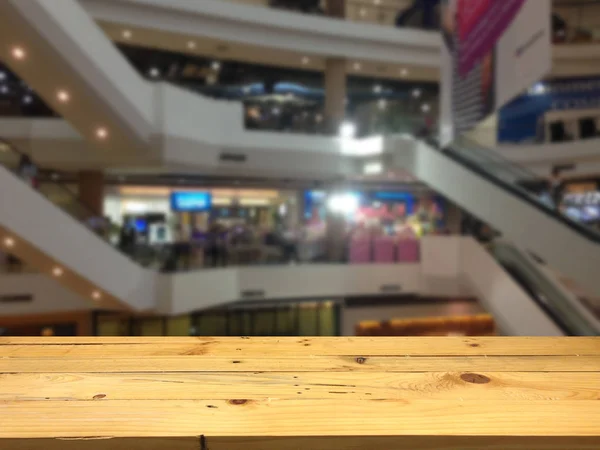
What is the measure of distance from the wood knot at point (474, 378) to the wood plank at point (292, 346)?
129 mm

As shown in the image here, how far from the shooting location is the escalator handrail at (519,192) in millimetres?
7238

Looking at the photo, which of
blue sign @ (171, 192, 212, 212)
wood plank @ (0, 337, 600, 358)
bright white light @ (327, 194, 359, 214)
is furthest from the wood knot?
blue sign @ (171, 192, 212, 212)

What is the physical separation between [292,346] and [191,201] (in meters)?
14.8

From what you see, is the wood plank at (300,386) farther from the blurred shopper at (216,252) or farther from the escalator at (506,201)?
the blurred shopper at (216,252)

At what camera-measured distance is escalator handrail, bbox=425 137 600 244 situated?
7238mm

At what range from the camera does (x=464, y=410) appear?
0.81 m

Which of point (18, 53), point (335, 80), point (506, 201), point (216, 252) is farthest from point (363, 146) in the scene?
point (18, 53)

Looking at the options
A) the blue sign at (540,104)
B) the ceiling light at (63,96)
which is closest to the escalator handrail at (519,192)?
the blue sign at (540,104)

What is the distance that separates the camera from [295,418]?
775 mm

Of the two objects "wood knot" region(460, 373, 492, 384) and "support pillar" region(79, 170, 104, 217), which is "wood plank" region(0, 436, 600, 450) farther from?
"support pillar" region(79, 170, 104, 217)

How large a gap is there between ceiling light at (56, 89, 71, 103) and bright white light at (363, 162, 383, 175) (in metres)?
7.40

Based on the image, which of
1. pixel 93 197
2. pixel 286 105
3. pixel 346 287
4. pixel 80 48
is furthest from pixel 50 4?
pixel 346 287

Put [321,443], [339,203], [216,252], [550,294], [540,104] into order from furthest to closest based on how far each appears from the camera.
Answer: [540,104] → [339,203] → [216,252] → [550,294] → [321,443]

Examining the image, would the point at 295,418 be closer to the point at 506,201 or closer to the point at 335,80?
the point at 506,201
